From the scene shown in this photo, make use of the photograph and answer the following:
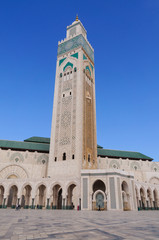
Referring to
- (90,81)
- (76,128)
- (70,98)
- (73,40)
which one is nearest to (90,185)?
(76,128)

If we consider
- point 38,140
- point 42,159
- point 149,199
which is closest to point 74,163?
point 42,159

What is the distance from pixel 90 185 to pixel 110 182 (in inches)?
96.9

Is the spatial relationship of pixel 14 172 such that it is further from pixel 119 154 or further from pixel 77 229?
pixel 77 229

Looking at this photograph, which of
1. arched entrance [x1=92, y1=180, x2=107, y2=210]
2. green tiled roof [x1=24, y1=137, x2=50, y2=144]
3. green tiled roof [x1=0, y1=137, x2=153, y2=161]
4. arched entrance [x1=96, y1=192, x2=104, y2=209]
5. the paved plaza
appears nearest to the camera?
the paved plaza

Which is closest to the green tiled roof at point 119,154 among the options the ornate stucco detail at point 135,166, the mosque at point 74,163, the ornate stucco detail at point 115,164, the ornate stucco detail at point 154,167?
the mosque at point 74,163

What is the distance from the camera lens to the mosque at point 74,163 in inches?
810

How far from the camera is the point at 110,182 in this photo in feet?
64.4

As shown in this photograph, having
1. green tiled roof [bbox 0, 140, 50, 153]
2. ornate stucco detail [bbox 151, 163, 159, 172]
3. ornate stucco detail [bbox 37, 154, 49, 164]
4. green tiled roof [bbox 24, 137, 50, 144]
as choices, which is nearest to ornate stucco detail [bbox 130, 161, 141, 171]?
ornate stucco detail [bbox 151, 163, 159, 172]

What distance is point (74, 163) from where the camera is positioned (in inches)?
896

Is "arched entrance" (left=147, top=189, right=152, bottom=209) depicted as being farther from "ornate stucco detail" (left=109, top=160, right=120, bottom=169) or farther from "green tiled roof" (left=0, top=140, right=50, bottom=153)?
"green tiled roof" (left=0, top=140, right=50, bottom=153)

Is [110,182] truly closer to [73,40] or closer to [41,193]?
[41,193]

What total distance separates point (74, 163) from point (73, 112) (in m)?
7.79

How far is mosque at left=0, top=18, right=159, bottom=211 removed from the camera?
20562 millimetres

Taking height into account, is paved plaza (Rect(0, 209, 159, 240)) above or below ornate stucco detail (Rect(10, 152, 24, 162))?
→ below
